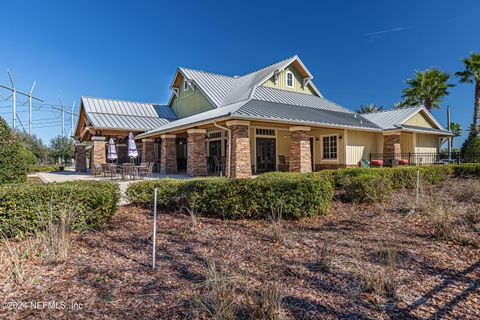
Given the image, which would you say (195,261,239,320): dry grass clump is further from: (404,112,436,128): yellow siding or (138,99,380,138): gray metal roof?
(404,112,436,128): yellow siding

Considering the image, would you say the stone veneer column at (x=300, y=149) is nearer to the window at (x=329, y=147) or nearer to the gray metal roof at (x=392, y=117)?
the window at (x=329, y=147)

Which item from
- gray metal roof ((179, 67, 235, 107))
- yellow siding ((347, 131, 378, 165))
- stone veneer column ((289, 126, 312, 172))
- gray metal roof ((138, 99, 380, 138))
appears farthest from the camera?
gray metal roof ((179, 67, 235, 107))

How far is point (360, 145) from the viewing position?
1794 cm

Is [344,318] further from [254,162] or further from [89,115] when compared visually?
[89,115]

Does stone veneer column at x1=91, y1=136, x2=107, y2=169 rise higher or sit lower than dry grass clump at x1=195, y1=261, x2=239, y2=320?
higher

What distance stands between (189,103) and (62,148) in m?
27.1

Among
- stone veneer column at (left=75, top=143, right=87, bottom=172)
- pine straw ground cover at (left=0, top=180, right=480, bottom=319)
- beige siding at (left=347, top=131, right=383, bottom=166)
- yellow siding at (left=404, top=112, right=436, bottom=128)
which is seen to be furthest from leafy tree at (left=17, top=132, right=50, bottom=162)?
yellow siding at (left=404, top=112, right=436, bottom=128)

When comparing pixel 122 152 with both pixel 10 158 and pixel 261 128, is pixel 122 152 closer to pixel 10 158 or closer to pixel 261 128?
pixel 261 128

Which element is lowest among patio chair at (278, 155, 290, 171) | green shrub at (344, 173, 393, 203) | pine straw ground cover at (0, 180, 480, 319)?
pine straw ground cover at (0, 180, 480, 319)

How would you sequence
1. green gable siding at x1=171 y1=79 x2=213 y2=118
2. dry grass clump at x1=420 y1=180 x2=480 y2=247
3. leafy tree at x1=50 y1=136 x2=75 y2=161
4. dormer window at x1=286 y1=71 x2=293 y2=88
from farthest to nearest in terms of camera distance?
leafy tree at x1=50 y1=136 x2=75 y2=161, green gable siding at x1=171 y1=79 x2=213 y2=118, dormer window at x1=286 y1=71 x2=293 y2=88, dry grass clump at x1=420 y1=180 x2=480 y2=247

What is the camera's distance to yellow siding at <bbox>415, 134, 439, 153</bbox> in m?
21.3

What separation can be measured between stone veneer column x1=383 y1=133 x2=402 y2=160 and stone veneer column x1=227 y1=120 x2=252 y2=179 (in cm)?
1117

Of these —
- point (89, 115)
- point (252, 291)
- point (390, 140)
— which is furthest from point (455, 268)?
point (89, 115)

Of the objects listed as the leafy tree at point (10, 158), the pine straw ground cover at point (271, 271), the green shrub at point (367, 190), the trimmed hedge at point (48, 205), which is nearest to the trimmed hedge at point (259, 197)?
the pine straw ground cover at point (271, 271)
